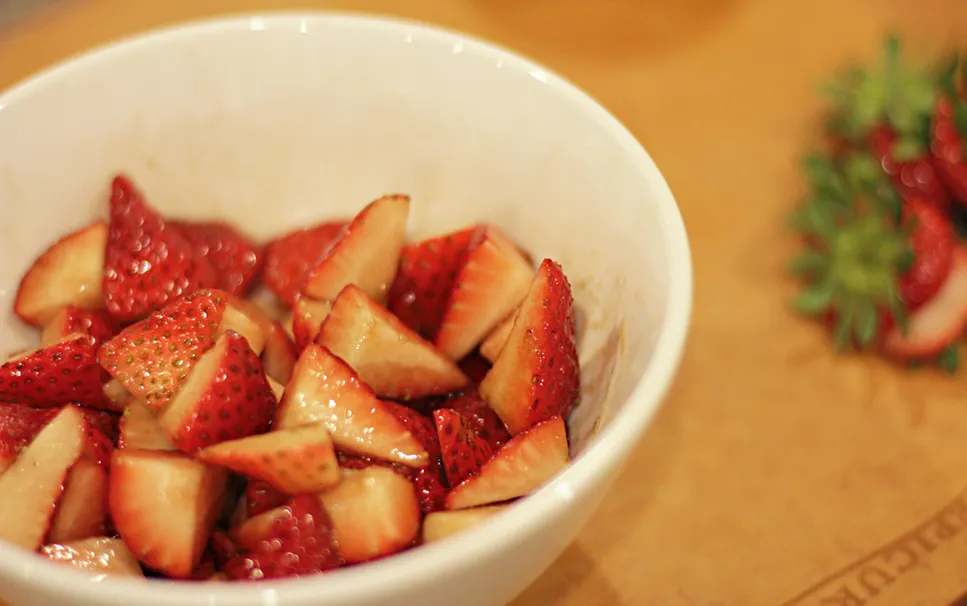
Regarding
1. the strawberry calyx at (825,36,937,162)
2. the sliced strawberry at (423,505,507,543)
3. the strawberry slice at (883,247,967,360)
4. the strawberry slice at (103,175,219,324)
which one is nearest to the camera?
the sliced strawberry at (423,505,507,543)

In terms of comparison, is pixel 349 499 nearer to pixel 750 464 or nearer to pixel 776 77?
pixel 750 464

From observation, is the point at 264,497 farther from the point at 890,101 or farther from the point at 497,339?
the point at 890,101

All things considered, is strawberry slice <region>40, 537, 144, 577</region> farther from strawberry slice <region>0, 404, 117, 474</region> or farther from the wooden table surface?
the wooden table surface

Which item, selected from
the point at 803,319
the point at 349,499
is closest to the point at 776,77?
the point at 803,319

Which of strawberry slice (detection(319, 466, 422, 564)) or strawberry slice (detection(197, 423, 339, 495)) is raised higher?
strawberry slice (detection(197, 423, 339, 495))

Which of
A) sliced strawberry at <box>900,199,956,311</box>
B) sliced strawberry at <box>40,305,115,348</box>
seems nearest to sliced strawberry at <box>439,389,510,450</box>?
sliced strawberry at <box>40,305,115,348</box>

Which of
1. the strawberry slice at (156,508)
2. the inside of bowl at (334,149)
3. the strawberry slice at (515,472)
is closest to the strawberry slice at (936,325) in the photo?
the inside of bowl at (334,149)
